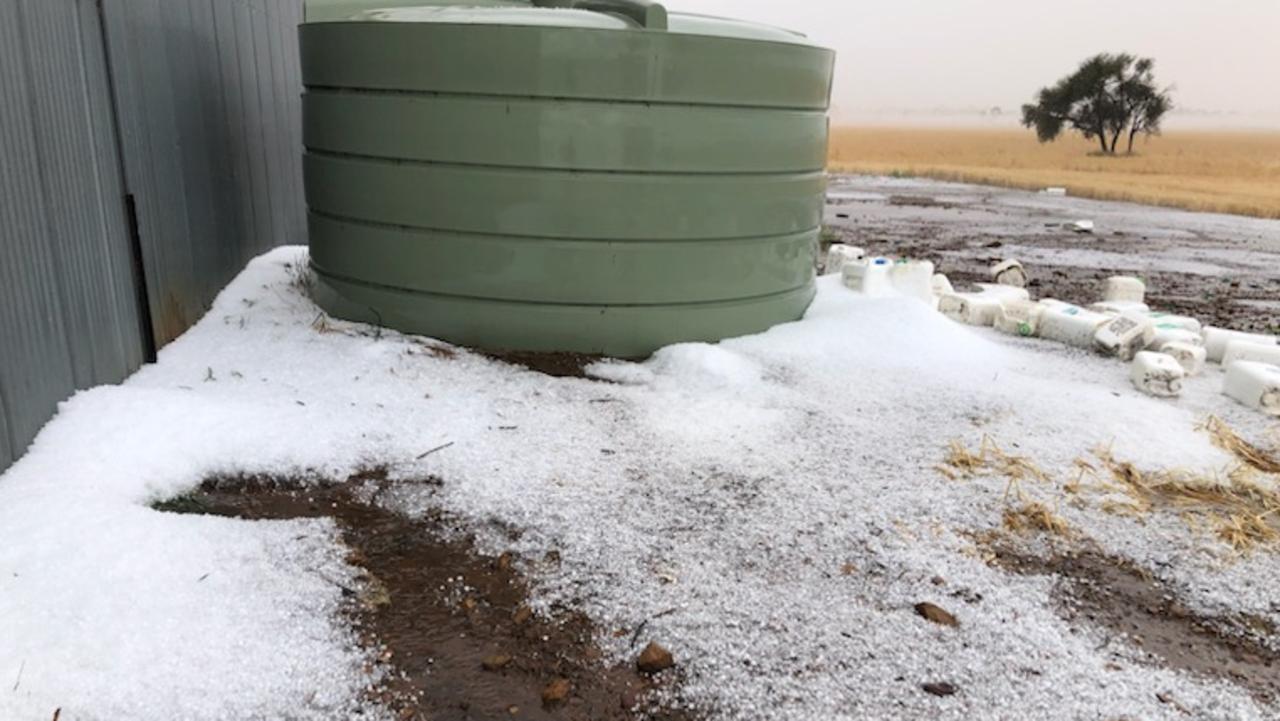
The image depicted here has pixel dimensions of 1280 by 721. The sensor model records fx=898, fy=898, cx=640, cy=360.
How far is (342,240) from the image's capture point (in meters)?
3.70

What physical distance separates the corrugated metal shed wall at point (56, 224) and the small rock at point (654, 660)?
5.45 ft

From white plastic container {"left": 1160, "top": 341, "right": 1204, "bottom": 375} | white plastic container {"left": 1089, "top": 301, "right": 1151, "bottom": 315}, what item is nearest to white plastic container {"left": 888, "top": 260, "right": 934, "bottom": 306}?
white plastic container {"left": 1089, "top": 301, "right": 1151, "bottom": 315}

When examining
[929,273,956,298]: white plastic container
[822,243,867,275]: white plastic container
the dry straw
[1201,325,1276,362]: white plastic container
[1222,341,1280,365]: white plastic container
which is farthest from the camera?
[822,243,867,275]: white plastic container

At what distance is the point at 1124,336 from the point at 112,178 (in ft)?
13.3

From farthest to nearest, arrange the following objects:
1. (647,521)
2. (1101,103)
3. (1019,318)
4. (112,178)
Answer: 1. (1101,103)
2. (1019,318)
3. (112,178)
4. (647,521)

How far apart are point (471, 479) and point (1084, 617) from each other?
1.56 m

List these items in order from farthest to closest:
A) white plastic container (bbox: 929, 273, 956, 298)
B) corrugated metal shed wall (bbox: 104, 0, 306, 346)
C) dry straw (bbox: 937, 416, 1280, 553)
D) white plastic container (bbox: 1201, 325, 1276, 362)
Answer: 1. white plastic container (bbox: 929, 273, 956, 298)
2. white plastic container (bbox: 1201, 325, 1276, 362)
3. corrugated metal shed wall (bbox: 104, 0, 306, 346)
4. dry straw (bbox: 937, 416, 1280, 553)

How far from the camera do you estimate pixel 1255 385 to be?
11.1 feet

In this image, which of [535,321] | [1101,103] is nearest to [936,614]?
[535,321]

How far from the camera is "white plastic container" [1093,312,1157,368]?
3998 mm

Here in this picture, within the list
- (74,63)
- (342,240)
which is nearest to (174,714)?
(74,63)

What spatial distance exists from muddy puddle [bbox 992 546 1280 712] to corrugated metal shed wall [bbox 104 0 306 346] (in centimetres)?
302

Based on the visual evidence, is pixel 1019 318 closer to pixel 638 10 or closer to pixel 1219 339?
pixel 1219 339

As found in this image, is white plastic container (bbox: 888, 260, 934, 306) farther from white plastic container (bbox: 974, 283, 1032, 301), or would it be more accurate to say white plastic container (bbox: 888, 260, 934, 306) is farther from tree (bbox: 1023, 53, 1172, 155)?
tree (bbox: 1023, 53, 1172, 155)
